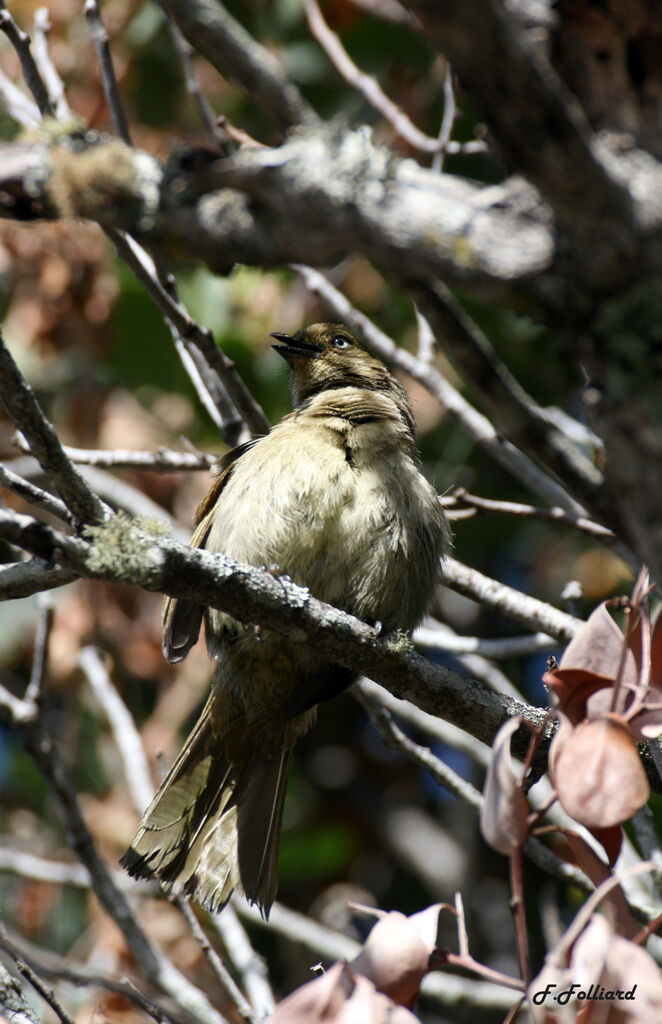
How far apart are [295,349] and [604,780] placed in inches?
128

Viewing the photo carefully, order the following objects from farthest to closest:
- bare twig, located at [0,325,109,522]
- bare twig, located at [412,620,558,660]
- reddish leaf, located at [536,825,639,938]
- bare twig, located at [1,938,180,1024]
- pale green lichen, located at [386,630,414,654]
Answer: bare twig, located at [412,620,558,660]
pale green lichen, located at [386,630,414,654]
bare twig, located at [1,938,180,1024]
bare twig, located at [0,325,109,522]
reddish leaf, located at [536,825,639,938]

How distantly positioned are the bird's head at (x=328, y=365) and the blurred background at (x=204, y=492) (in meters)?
0.64

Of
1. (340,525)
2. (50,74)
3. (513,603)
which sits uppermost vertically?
(50,74)

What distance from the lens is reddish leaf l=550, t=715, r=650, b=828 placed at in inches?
64.1

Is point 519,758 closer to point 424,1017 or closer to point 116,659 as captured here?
point 424,1017

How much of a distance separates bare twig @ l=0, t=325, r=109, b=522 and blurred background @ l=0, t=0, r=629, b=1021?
3112 millimetres

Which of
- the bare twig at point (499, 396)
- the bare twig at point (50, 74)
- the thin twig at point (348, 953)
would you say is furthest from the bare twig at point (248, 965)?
the bare twig at point (50, 74)

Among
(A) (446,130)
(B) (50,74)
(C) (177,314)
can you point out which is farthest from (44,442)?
(A) (446,130)

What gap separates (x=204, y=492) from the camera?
19.5ft

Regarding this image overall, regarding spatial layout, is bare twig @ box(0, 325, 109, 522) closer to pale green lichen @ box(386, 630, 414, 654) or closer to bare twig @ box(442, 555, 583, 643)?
pale green lichen @ box(386, 630, 414, 654)

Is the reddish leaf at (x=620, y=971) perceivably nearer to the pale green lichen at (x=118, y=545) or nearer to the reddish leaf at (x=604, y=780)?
the reddish leaf at (x=604, y=780)

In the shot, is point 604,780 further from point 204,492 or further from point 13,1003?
point 204,492

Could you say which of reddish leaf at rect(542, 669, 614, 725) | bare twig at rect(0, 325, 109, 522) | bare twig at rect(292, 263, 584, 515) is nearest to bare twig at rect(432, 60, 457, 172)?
bare twig at rect(292, 263, 584, 515)

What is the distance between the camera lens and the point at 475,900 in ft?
18.1
